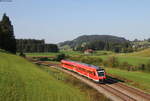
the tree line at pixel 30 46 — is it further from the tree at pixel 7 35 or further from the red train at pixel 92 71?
the red train at pixel 92 71

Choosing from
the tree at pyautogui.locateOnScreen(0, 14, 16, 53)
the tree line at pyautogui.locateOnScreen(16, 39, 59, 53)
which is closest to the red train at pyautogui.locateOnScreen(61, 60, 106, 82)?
the tree at pyautogui.locateOnScreen(0, 14, 16, 53)

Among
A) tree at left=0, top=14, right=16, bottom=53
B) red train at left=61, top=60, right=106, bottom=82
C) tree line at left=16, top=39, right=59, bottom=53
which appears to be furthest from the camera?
tree line at left=16, top=39, right=59, bottom=53

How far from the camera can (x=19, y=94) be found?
17.3m

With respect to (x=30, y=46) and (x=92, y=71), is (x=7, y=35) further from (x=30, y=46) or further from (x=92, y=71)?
(x=30, y=46)

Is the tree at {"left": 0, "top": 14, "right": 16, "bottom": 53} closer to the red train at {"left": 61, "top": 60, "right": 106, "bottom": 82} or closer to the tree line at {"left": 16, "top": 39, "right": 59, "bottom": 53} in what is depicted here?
the red train at {"left": 61, "top": 60, "right": 106, "bottom": 82}

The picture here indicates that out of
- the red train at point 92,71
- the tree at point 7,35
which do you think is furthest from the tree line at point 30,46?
the red train at point 92,71

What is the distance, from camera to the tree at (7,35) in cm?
7400

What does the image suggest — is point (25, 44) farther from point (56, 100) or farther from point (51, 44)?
point (56, 100)

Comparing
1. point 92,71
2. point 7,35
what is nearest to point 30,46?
point 7,35

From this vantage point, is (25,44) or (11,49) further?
(25,44)

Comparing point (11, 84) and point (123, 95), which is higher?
point (11, 84)

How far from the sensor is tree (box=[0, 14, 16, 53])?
243ft

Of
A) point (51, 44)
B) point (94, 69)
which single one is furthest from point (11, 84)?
point (51, 44)

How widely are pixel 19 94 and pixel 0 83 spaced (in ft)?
9.30
